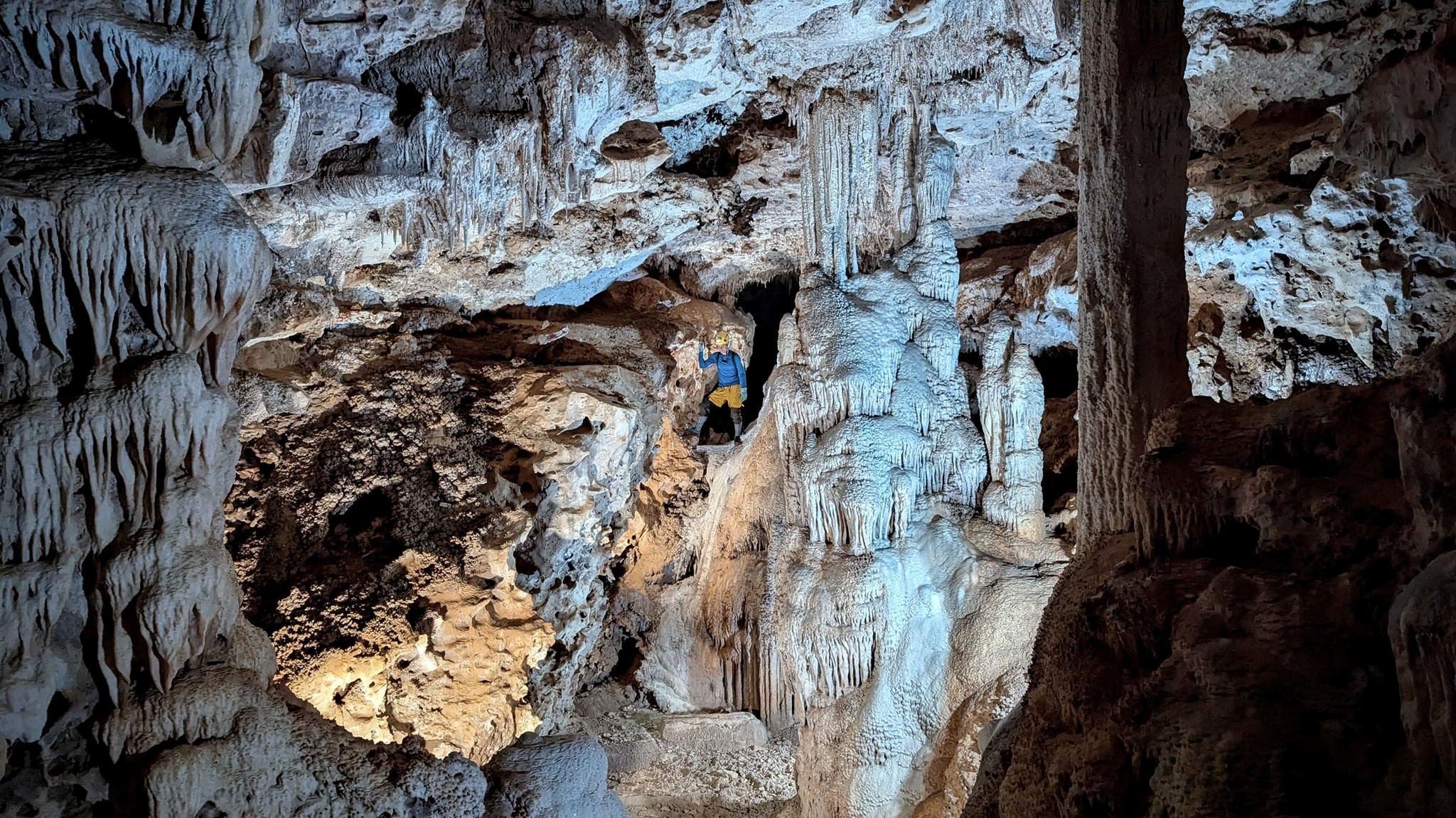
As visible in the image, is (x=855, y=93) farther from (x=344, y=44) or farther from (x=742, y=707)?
(x=742, y=707)

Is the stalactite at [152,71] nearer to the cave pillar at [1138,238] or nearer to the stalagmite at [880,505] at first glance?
the cave pillar at [1138,238]

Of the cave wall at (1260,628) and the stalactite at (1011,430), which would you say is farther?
the stalactite at (1011,430)

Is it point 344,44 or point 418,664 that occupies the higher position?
point 344,44

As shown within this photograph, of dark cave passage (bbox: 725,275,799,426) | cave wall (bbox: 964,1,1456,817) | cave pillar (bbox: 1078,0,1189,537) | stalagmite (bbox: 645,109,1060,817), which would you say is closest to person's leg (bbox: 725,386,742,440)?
dark cave passage (bbox: 725,275,799,426)

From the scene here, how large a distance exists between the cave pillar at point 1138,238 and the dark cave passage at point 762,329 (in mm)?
7275

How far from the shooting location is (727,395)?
1052 centimetres

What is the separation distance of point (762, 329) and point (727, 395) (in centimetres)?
148

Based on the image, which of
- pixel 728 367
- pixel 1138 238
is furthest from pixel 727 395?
pixel 1138 238

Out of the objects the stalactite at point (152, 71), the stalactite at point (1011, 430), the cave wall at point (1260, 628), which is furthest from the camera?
the stalactite at point (1011, 430)

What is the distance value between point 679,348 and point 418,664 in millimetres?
4019

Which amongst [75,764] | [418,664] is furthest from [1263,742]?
[418,664]

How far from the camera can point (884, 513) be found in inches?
301

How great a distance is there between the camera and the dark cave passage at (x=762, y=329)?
1148 centimetres

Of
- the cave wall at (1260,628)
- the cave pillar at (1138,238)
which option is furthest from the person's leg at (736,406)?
the cave wall at (1260,628)
